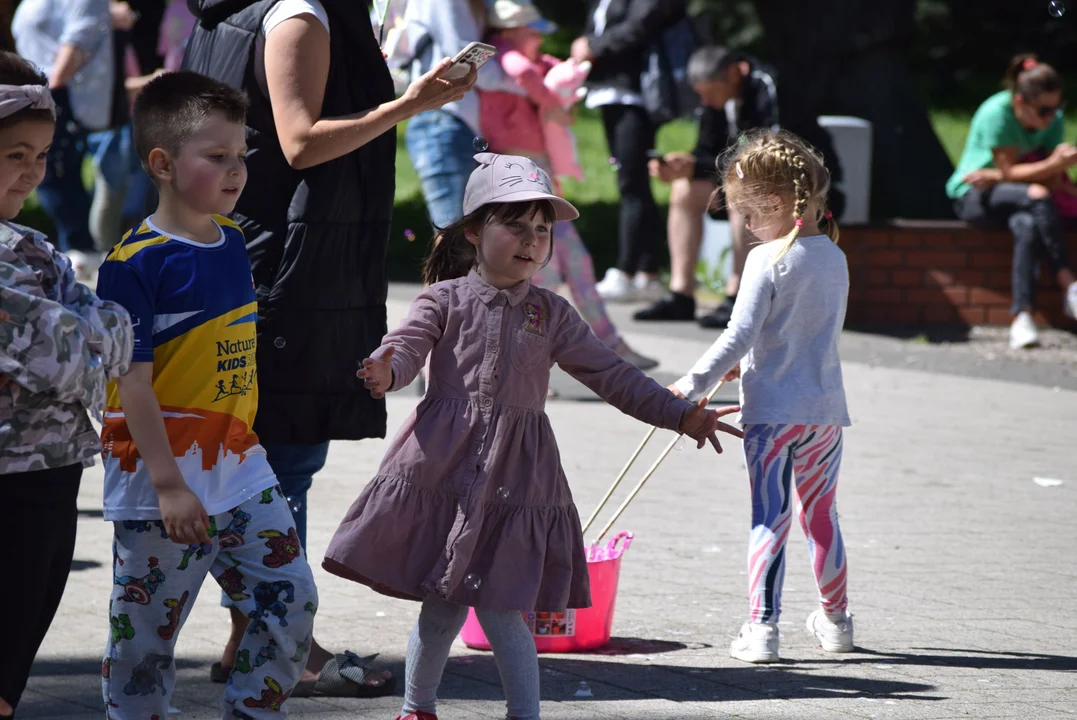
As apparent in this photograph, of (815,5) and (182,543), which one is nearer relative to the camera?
(182,543)

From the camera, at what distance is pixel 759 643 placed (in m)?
4.67

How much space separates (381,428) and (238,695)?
1044 millimetres

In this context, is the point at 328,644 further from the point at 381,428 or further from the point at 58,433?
the point at 58,433

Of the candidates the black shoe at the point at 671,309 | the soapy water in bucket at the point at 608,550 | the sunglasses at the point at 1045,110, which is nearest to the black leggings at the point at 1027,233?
the sunglasses at the point at 1045,110

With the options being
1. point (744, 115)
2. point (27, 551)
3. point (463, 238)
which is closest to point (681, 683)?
point (463, 238)

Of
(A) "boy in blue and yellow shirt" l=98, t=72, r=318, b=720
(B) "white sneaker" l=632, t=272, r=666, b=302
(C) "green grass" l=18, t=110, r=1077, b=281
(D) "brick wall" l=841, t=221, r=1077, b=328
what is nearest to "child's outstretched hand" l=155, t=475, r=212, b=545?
(A) "boy in blue and yellow shirt" l=98, t=72, r=318, b=720

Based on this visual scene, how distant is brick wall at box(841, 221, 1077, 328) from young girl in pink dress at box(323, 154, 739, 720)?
7901mm

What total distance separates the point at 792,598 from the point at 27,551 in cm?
289

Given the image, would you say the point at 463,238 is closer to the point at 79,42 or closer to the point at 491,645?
the point at 491,645

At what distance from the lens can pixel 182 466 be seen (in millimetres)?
3443

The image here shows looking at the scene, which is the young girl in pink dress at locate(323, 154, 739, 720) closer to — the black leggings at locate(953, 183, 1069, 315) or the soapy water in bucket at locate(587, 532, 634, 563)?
the soapy water in bucket at locate(587, 532, 634, 563)

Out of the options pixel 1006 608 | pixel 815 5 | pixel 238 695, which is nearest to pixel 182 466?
pixel 238 695

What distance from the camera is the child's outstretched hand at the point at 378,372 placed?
3.66m

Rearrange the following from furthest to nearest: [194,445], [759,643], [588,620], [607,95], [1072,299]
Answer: [607,95], [1072,299], [588,620], [759,643], [194,445]
